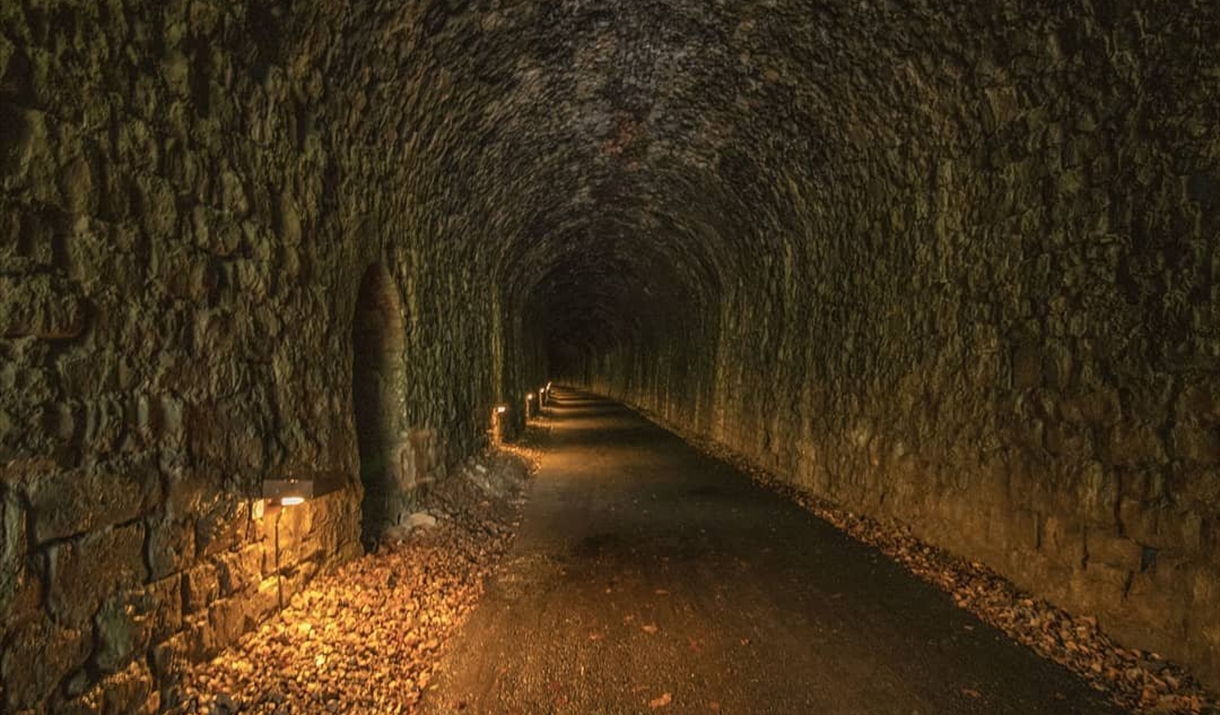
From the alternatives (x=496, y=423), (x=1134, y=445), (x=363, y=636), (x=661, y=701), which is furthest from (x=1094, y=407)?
(x=496, y=423)

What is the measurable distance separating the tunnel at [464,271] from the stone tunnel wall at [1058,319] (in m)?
0.03

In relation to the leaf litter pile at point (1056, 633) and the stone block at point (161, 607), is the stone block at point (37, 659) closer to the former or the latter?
the stone block at point (161, 607)

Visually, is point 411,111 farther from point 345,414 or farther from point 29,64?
point 29,64

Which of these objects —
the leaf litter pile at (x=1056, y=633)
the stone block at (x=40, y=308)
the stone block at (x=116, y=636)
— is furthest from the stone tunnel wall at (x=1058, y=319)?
the stone block at (x=40, y=308)

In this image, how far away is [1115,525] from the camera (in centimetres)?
506

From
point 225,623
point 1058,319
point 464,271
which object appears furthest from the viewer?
point 464,271

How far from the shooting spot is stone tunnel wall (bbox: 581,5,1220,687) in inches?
177

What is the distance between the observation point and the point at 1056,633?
5070 mm

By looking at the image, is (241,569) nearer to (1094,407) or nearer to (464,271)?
(1094,407)

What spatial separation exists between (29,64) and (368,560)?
4732mm

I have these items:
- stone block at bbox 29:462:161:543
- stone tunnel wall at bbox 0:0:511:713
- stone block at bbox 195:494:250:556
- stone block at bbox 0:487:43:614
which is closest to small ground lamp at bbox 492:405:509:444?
stone tunnel wall at bbox 0:0:511:713

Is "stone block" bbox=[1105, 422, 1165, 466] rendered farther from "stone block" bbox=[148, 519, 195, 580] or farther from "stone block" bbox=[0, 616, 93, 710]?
"stone block" bbox=[0, 616, 93, 710]

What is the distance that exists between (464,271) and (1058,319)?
8.96 meters

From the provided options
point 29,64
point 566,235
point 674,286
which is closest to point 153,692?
point 29,64
